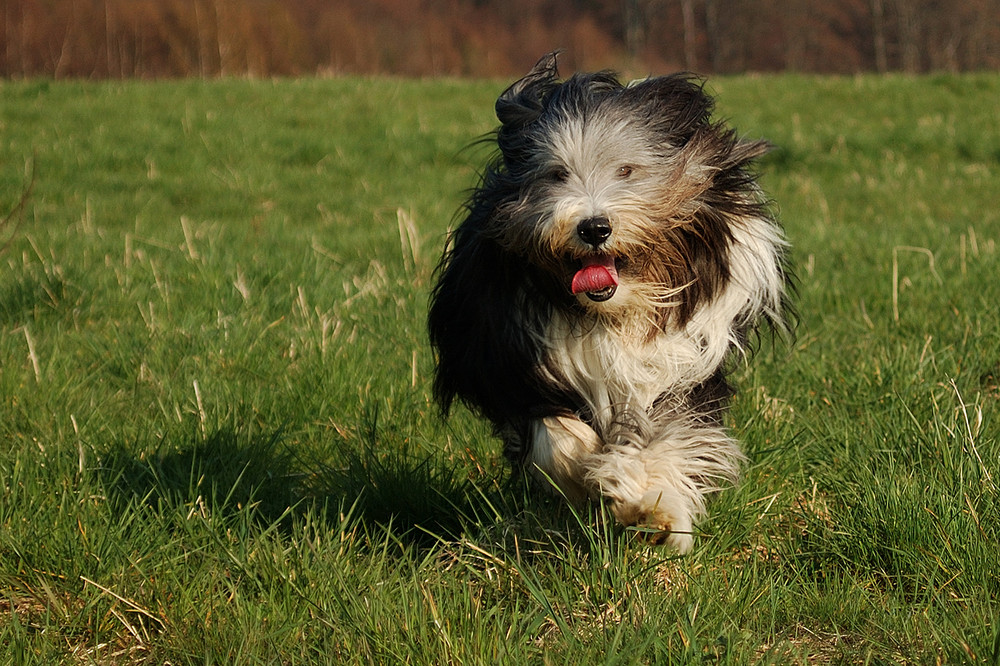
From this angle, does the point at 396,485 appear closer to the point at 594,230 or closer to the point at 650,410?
the point at 650,410

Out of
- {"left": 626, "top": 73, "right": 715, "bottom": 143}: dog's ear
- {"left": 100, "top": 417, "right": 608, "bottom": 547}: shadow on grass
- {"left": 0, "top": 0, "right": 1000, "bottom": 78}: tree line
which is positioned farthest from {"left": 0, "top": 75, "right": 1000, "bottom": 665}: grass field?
{"left": 0, "top": 0, "right": 1000, "bottom": 78}: tree line

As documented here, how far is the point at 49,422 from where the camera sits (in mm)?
3355

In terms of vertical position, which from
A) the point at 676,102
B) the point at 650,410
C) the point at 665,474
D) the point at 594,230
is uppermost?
the point at 676,102

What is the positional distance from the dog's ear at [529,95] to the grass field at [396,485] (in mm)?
149

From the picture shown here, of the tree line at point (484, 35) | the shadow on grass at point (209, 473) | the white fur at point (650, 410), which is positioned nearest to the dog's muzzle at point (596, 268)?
the white fur at point (650, 410)

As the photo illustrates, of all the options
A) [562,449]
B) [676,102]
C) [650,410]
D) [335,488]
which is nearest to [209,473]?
[335,488]

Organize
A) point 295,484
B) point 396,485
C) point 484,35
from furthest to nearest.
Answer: point 484,35 → point 295,484 → point 396,485

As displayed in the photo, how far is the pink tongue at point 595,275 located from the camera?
2283mm

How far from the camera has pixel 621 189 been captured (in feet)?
7.59

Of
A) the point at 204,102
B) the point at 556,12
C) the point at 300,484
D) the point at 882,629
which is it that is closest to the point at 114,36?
the point at 204,102

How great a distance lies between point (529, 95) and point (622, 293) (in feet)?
2.07

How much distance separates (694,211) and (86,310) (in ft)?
10.9

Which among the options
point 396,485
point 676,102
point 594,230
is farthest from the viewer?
point 396,485

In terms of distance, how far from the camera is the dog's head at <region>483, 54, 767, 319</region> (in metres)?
2.27
